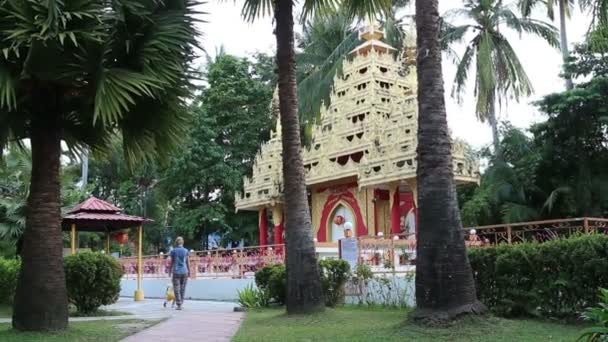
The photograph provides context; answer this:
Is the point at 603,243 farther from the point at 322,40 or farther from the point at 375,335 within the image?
the point at 322,40

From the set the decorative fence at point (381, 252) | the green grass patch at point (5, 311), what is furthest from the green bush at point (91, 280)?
the decorative fence at point (381, 252)

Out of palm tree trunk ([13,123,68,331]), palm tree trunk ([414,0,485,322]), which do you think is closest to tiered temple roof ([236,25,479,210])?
palm tree trunk ([414,0,485,322])

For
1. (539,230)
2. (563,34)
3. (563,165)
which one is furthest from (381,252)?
(563,34)

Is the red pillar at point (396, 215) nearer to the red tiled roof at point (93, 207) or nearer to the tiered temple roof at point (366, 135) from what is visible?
the tiered temple roof at point (366, 135)

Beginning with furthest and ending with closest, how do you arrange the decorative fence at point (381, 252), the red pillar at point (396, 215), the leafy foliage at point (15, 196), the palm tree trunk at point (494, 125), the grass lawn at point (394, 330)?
the palm tree trunk at point (494, 125) → the red pillar at point (396, 215) → the leafy foliage at point (15, 196) → the decorative fence at point (381, 252) → the grass lawn at point (394, 330)

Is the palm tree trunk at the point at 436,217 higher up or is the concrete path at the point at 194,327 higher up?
the palm tree trunk at the point at 436,217

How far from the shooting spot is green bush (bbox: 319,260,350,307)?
14266mm

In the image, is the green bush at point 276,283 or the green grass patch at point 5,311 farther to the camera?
the green grass patch at point 5,311

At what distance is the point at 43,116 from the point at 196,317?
15.7 feet

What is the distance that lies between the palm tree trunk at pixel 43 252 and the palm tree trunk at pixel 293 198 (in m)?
3.78

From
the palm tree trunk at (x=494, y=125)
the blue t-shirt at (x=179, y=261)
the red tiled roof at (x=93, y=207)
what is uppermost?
the palm tree trunk at (x=494, y=125)

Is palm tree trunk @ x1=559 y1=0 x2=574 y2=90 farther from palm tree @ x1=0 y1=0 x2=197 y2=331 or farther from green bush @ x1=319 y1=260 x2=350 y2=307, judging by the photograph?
palm tree @ x1=0 y1=0 x2=197 y2=331

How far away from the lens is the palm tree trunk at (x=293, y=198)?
11562 millimetres

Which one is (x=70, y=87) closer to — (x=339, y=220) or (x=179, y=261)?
(x=179, y=261)
